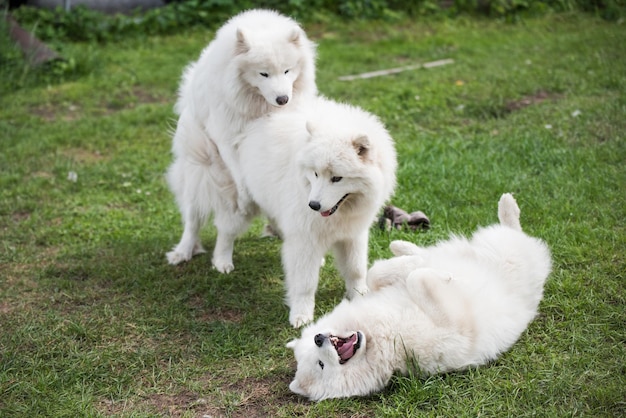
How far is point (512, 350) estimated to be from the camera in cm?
368

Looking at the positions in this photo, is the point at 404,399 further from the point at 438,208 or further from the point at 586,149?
the point at 586,149

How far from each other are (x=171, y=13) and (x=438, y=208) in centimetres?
668

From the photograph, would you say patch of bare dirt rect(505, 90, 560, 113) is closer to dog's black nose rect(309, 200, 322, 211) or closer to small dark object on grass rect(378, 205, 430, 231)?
small dark object on grass rect(378, 205, 430, 231)

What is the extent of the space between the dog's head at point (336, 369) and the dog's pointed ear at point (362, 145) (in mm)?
974

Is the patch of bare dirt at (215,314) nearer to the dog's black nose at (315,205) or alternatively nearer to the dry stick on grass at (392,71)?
the dog's black nose at (315,205)

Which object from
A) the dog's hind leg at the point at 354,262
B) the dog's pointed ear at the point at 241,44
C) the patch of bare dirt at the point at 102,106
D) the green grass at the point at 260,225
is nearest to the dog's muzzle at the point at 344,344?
the green grass at the point at 260,225

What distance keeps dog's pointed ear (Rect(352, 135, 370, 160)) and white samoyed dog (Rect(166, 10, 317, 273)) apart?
85 centimetres

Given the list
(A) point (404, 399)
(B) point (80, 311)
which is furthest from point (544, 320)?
(B) point (80, 311)

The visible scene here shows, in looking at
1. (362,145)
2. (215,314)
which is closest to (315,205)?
(362,145)

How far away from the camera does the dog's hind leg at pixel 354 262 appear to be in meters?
4.30

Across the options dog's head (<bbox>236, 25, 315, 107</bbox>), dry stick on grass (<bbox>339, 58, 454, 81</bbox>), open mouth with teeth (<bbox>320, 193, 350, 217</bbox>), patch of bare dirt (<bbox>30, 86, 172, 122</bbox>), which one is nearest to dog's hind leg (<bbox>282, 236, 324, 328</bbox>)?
open mouth with teeth (<bbox>320, 193, 350, 217</bbox>)

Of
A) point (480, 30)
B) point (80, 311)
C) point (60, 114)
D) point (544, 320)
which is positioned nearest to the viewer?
point (544, 320)

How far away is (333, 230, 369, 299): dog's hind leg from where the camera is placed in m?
4.30

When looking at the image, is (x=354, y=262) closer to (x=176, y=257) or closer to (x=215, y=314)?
(x=215, y=314)
